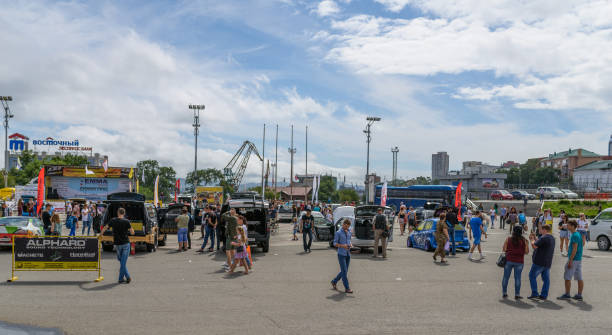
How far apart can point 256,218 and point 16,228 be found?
8.47m

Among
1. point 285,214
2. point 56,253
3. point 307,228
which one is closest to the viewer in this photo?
point 56,253

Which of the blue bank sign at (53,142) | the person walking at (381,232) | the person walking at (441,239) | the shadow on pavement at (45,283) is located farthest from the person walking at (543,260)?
the blue bank sign at (53,142)

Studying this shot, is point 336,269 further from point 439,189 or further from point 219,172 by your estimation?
point 219,172

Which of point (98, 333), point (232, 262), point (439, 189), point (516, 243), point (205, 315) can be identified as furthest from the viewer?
point (439, 189)

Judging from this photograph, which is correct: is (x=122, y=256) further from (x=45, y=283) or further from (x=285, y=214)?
(x=285, y=214)

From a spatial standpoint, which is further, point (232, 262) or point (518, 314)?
point (232, 262)

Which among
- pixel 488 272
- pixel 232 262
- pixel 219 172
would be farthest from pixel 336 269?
pixel 219 172

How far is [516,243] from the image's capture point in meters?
9.73

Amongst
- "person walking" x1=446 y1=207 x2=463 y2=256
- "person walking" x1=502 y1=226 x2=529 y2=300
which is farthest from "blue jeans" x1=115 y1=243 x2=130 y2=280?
"person walking" x1=446 y1=207 x2=463 y2=256

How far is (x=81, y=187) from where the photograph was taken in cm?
5197

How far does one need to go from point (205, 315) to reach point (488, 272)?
8783mm

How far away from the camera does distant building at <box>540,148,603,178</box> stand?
132m

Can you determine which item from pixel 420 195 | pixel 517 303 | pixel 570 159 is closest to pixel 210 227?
pixel 517 303

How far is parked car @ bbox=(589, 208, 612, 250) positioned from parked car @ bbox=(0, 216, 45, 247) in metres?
22.1
